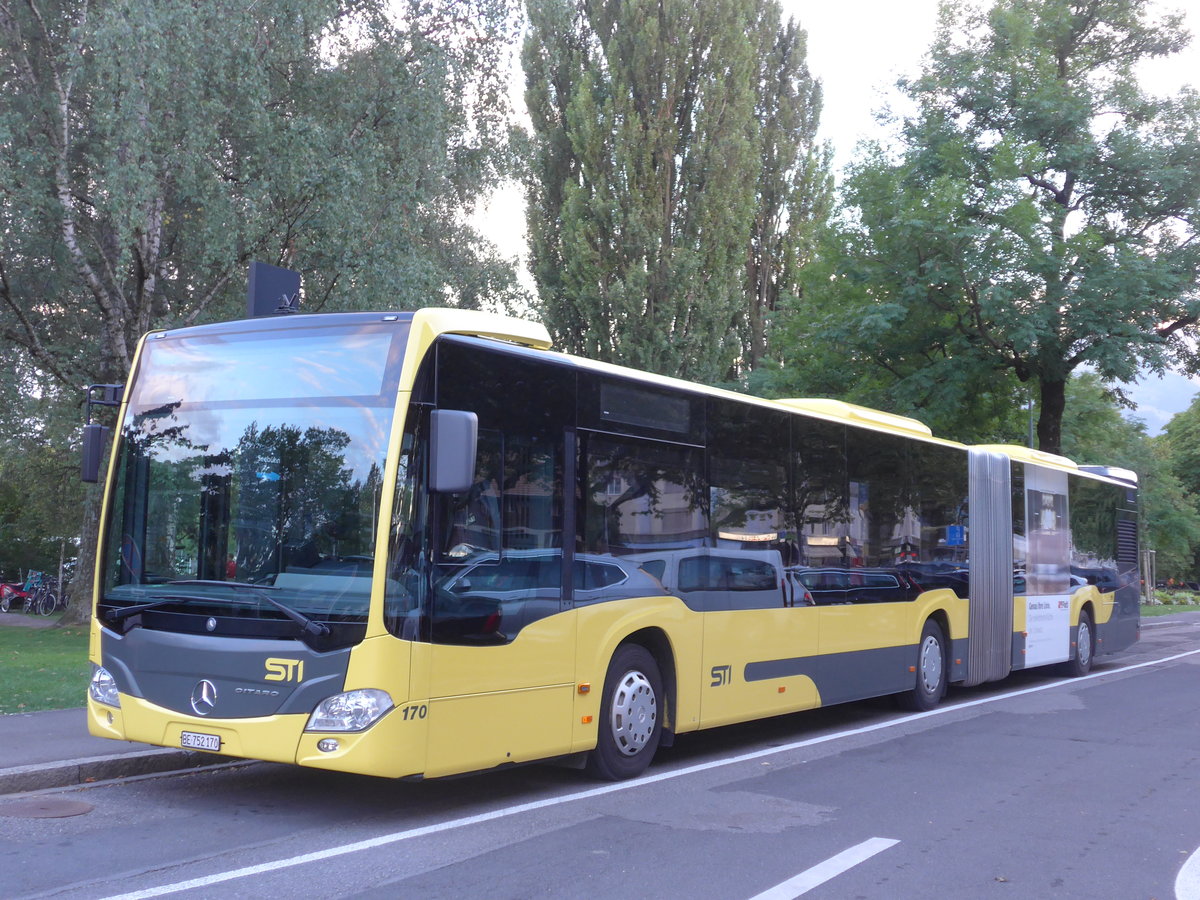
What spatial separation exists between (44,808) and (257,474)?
2488 mm

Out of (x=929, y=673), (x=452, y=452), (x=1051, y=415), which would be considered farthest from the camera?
(x=1051, y=415)

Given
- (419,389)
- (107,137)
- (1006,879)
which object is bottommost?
(1006,879)

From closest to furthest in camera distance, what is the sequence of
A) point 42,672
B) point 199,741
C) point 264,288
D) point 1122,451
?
point 199,741
point 264,288
point 42,672
point 1122,451

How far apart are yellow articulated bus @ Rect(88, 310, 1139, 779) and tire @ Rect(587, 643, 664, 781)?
22mm

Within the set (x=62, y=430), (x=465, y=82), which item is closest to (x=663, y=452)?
(x=465, y=82)

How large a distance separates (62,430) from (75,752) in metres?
18.8

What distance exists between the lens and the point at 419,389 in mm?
6844

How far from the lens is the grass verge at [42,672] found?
1070 cm

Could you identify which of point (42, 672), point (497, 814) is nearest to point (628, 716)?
point (497, 814)

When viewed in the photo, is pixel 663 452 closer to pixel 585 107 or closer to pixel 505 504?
pixel 505 504

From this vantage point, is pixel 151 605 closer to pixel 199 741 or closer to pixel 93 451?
pixel 199 741

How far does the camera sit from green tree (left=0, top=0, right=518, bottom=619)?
1875cm

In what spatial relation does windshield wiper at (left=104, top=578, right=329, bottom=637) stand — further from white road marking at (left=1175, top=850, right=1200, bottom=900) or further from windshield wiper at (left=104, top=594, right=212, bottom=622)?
white road marking at (left=1175, top=850, right=1200, bottom=900)

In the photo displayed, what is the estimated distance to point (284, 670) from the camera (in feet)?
21.9
